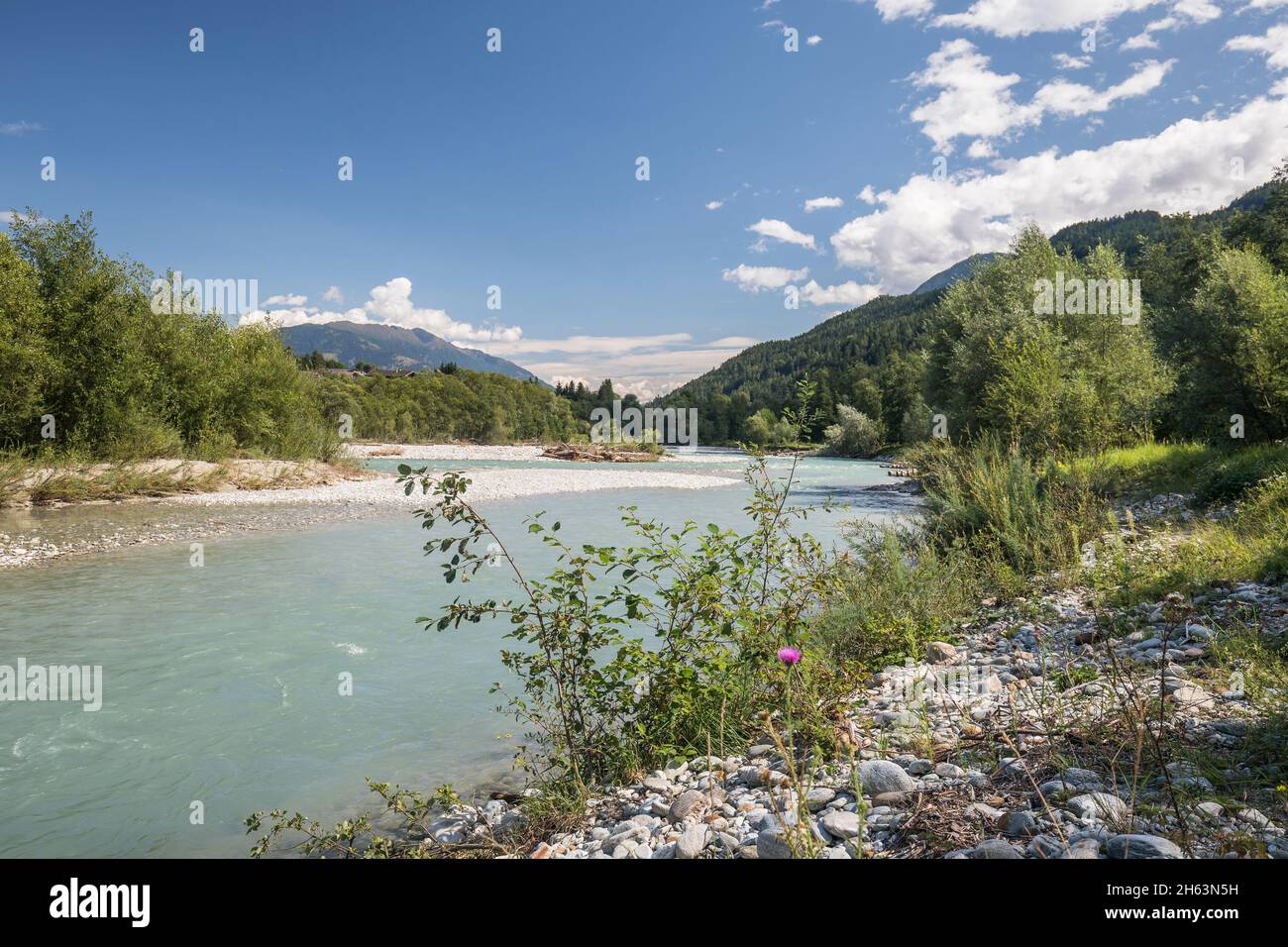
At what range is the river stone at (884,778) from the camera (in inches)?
127

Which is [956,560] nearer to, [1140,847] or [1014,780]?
[1014,780]

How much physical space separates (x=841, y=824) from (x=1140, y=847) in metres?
1.11

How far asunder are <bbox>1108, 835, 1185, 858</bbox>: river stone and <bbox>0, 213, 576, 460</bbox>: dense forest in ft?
97.4

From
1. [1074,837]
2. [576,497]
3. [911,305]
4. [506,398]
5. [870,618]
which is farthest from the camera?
[911,305]

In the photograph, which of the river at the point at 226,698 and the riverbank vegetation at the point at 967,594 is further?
the river at the point at 226,698

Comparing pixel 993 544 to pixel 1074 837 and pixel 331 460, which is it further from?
pixel 331 460

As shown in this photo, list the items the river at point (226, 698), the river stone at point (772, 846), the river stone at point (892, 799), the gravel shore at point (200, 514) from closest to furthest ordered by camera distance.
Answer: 1. the river stone at point (772, 846)
2. the river stone at point (892, 799)
3. the river at point (226, 698)
4. the gravel shore at point (200, 514)

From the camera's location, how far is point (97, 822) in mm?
4547

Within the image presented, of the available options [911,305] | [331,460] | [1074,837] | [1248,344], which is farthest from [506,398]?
[911,305]

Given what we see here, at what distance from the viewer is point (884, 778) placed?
10.9 feet

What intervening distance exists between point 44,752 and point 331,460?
36007 millimetres

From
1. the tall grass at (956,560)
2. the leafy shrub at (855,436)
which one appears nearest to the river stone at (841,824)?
the tall grass at (956,560)
